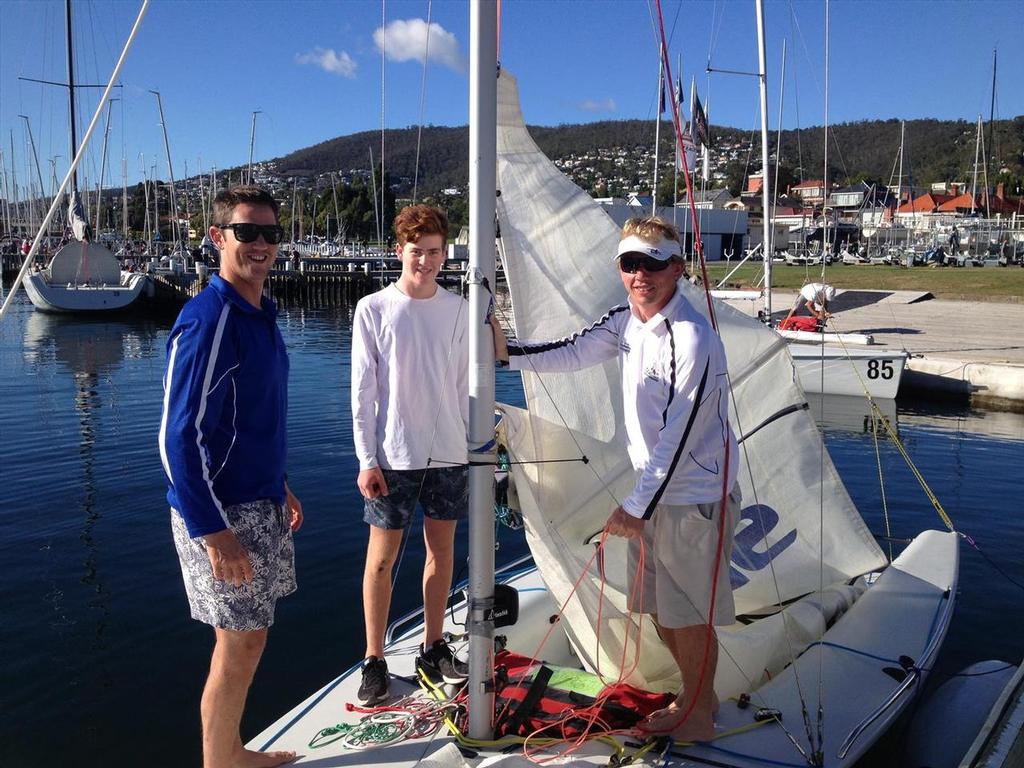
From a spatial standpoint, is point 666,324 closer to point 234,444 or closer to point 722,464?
point 722,464

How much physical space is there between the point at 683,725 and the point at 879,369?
14.9 metres

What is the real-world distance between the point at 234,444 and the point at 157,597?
186 inches

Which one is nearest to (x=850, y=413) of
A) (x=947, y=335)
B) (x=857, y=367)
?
(x=857, y=367)

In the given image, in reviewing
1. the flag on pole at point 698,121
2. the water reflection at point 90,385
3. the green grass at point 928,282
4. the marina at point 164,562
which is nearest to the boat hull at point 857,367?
the marina at point 164,562

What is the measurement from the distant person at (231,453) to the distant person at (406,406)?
0.66 metres

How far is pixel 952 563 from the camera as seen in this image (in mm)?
5508

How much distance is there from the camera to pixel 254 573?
2941mm

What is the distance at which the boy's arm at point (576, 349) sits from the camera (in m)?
3.65

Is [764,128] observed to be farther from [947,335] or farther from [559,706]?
[559,706]

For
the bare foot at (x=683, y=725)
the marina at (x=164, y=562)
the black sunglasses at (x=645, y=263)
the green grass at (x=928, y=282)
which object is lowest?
the marina at (x=164, y=562)

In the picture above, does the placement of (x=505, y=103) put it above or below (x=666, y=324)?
above

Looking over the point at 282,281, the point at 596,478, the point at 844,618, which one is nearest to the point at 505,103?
the point at 596,478

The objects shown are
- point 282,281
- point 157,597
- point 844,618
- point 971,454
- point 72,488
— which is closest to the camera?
point 844,618

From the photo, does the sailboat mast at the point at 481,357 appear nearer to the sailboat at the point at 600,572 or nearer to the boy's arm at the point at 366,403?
the sailboat at the point at 600,572
